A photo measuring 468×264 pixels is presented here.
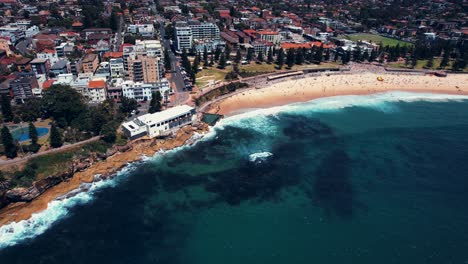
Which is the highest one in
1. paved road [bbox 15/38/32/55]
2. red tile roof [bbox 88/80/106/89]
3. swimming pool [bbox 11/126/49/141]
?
paved road [bbox 15/38/32/55]

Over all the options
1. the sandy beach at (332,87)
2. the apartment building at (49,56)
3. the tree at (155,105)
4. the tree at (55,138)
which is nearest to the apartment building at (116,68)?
the apartment building at (49,56)

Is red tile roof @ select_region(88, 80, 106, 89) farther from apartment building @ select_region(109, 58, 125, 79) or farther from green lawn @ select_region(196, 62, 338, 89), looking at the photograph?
green lawn @ select_region(196, 62, 338, 89)

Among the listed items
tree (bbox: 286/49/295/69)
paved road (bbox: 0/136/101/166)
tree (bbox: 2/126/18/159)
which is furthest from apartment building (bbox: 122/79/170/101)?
tree (bbox: 286/49/295/69)

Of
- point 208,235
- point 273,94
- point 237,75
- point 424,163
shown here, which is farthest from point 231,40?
point 208,235

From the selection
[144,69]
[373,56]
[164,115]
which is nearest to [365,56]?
[373,56]

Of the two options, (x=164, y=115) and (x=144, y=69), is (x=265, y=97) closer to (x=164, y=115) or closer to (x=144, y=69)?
(x=164, y=115)

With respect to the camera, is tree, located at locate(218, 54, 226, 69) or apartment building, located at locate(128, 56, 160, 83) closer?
apartment building, located at locate(128, 56, 160, 83)
